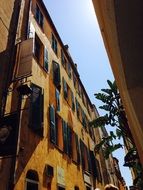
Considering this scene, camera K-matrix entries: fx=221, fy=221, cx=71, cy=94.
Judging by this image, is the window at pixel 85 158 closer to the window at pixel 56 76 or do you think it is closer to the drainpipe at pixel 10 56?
the window at pixel 56 76

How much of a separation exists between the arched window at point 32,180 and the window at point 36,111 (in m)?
1.38

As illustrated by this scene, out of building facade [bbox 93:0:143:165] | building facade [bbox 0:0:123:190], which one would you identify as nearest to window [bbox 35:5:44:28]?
building facade [bbox 0:0:123:190]

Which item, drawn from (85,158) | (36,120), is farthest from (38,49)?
(85,158)

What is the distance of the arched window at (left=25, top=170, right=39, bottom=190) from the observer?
21.4 feet

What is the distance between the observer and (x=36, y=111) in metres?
7.78

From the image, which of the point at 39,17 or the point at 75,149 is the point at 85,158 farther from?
the point at 39,17

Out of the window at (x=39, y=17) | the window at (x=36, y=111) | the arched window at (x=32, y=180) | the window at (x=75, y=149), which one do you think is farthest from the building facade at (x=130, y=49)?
the window at (x=39, y=17)

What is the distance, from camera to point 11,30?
837 centimetres

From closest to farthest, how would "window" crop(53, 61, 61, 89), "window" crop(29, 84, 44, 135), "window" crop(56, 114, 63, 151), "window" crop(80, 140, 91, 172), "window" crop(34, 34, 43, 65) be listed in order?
1. "window" crop(29, 84, 44, 135)
2. "window" crop(56, 114, 63, 151)
3. "window" crop(34, 34, 43, 65)
4. "window" crop(53, 61, 61, 89)
5. "window" crop(80, 140, 91, 172)

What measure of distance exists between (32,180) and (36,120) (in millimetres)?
1933

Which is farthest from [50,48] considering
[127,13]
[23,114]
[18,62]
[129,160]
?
[127,13]

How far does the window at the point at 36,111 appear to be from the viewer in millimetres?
7461

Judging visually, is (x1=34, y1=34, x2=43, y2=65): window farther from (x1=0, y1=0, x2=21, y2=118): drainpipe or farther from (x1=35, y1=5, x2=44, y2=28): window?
(x1=0, y1=0, x2=21, y2=118): drainpipe

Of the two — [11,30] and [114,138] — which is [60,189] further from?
[11,30]
